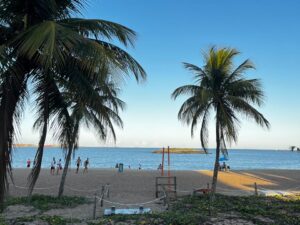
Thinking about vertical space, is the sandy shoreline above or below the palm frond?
below

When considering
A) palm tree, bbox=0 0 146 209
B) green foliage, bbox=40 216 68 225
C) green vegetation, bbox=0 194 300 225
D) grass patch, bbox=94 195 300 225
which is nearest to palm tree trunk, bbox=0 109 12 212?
palm tree, bbox=0 0 146 209

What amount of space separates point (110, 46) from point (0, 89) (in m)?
2.09

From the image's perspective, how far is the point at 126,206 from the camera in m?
14.7

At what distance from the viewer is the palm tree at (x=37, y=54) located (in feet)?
18.2

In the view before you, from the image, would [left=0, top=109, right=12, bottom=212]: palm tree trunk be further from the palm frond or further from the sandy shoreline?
the sandy shoreline

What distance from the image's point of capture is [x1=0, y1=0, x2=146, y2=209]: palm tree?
556cm

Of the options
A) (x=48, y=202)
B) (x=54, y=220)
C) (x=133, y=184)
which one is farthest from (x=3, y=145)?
(x=133, y=184)

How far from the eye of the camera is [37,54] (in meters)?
6.16

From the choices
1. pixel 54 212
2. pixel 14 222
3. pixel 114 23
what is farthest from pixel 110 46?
pixel 54 212

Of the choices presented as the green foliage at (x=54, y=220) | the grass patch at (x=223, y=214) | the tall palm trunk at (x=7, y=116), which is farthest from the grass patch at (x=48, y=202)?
the tall palm trunk at (x=7, y=116)

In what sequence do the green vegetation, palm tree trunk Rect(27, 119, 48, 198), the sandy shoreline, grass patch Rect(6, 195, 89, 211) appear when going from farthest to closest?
the sandy shoreline, grass patch Rect(6, 195, 89, 211), the green vegetation, palm tree trunk Rect(27, 119, 48, 198)

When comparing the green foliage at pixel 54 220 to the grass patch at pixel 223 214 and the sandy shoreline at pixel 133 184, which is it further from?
the sandy shoreline at pixel 133 184

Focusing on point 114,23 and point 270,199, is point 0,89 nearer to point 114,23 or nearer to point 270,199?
point 114,23

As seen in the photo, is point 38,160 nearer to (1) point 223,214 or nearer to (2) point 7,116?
(2) point 7,116
